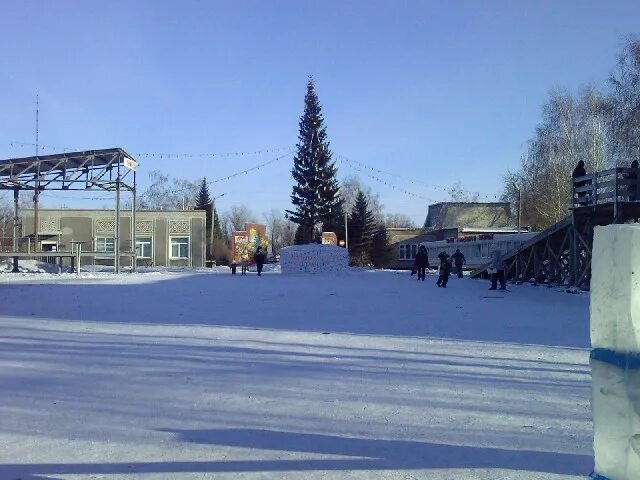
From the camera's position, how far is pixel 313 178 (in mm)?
62312

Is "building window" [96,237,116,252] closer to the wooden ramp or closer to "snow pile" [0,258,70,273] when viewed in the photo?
"snow pile" [0,258,70,273]

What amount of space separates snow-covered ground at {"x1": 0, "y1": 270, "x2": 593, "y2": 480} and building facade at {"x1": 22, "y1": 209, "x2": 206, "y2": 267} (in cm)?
4919

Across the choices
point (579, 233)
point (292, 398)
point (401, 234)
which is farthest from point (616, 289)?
point (401, 234)

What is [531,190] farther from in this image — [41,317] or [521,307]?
[41,317]

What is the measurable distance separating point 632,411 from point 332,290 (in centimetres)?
1904

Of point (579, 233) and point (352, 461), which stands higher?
point (579, 233)

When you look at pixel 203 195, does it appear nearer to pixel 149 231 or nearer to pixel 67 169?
pixel 149 231

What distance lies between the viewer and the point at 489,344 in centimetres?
968

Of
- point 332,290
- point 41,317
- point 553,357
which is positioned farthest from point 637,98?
point 41,317

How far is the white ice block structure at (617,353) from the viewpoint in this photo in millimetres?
2506

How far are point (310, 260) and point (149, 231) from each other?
29.4 m

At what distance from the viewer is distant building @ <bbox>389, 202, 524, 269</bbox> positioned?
76.2 meters

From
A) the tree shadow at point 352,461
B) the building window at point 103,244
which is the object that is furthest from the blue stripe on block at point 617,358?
the building window at point 103,244

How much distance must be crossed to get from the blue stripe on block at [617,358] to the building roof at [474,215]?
79266mm
